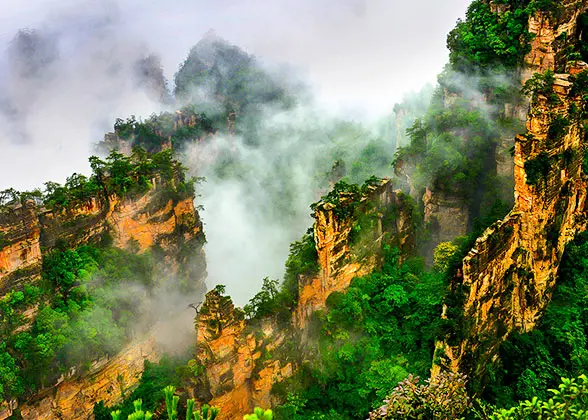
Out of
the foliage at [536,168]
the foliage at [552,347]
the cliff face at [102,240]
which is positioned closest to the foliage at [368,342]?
the foliage at [552,347]

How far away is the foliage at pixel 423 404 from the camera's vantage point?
13.8 metres

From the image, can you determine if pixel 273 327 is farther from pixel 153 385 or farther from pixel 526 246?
pixel 526 246

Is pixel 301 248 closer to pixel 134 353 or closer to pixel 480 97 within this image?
pixel 134 353

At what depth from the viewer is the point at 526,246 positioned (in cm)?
2086

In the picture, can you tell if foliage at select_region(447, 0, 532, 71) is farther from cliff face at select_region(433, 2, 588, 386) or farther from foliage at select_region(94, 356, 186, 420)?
foliage at select_region(94, 356, 186, 420)

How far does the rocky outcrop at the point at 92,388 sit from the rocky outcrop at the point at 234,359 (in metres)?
8.47

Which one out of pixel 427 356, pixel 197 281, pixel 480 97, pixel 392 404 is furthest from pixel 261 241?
pixel 392 404

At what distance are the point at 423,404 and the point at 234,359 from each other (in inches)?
511

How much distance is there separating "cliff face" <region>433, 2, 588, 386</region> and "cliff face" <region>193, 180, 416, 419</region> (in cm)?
792

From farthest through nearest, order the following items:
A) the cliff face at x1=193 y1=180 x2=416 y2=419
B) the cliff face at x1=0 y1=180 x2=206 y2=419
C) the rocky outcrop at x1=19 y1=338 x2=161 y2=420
A: 1. the rocky outcrop at x1=19 y1=338 x2=161 y2=420
2. the cliff face at x1=0 y1=180 x2=206 y2=419
3. the cliff face at x1=193 y1=180 x2=416 y2=419

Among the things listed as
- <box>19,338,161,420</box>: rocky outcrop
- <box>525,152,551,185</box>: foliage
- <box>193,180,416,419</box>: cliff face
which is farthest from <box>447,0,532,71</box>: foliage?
<box>19,338,161,420</box>: rocky outcrop

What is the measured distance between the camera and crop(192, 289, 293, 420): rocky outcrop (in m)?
24.5

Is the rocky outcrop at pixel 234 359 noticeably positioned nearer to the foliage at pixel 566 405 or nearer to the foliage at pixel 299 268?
the foliage at pixel 299 268

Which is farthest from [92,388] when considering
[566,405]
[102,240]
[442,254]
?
[566,405]
